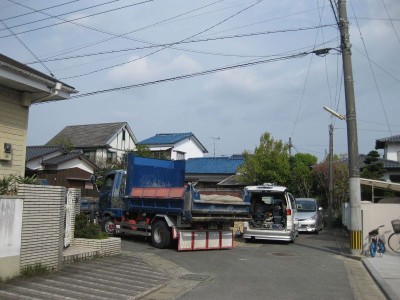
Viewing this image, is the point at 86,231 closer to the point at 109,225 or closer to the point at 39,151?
the point at 109,225

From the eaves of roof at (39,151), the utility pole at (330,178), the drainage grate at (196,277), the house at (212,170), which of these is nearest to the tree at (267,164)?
the utility pole at (330,178)

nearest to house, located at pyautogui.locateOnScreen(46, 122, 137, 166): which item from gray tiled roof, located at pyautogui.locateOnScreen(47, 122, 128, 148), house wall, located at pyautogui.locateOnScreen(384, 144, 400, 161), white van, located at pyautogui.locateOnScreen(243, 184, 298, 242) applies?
gray tiled roof, located at pyautogui.locateOnScreen(47, 122, 128, 148)

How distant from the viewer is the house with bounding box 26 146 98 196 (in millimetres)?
31891

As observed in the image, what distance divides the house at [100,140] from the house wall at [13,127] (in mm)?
31704

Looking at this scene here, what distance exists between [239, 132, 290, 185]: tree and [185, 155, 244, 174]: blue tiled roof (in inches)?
431

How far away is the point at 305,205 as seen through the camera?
26.6 metres

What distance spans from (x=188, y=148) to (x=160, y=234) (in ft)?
138

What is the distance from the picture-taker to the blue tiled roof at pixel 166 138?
178 feet

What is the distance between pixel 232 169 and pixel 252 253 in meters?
30.9

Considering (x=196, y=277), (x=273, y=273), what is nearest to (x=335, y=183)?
(x=273, y=273)

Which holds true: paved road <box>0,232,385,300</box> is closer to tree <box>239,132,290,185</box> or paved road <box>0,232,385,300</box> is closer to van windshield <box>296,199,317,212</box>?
van windshield <box>296,199,317,212</box>

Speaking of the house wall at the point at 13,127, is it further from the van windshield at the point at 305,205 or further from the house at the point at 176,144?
the house at the point at 176,144

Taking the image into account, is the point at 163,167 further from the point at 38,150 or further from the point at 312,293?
the point at 38,150

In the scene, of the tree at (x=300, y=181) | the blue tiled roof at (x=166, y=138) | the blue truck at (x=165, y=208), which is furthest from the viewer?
the blue tiled roof at (x=166, y=138)
